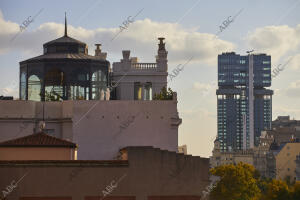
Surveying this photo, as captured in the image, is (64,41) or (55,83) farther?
(64,41)

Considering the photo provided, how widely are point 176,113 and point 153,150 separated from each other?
23160 millimetres

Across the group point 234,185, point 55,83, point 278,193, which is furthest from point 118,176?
point 234,185

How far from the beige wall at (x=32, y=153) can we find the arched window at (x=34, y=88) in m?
23.0

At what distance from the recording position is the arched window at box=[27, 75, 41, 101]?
8888cm

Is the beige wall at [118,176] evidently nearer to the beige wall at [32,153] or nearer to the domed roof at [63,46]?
the beige wall at [32,153]

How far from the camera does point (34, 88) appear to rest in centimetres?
8925

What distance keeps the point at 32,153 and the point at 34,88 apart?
79.6 feet

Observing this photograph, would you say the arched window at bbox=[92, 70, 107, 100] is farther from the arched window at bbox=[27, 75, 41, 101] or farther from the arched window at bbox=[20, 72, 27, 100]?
the arched window at bbox=[20, 72, 27, 100]

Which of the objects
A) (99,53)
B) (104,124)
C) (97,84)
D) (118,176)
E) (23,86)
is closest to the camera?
(118,176)

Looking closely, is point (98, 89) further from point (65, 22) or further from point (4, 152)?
point (4, 152)

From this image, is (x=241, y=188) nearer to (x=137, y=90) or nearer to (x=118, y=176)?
(x=137, y=90)

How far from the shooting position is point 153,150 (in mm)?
59531

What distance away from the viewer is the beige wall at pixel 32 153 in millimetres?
65000

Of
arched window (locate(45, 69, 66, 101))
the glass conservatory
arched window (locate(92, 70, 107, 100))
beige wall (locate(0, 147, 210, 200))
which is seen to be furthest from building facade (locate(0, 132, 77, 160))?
arched window (locate(92, 70, 107, 100))
